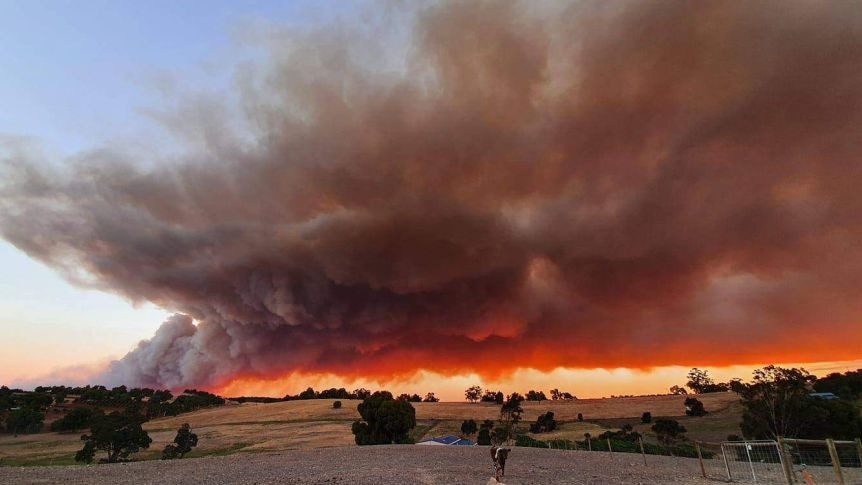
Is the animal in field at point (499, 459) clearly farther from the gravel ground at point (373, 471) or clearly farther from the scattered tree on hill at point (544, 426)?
the scattered tree on hill at point (544, 426)

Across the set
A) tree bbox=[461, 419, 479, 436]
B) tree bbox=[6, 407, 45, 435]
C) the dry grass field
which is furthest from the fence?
tree bbox=[6, 407, 45, 435]

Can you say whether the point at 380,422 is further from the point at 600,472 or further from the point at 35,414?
the point at 35,414

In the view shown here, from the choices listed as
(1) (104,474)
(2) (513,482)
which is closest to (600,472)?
(2) (513,482)

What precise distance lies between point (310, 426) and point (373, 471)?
77.7 m

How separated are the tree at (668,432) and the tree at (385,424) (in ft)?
163

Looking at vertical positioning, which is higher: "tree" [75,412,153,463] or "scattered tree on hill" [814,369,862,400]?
"scattered tree on hill" [814,369,862,400]

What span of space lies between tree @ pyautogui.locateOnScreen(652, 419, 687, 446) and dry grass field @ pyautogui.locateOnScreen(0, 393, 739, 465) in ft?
9.57

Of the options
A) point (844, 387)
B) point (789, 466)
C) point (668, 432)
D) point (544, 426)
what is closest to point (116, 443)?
point (789, 466)

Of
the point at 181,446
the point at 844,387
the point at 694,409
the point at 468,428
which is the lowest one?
the point at 181,446

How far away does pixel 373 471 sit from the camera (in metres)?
34.3

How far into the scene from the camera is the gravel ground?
3125 centimetres

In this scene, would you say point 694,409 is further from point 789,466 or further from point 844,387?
point 789,466

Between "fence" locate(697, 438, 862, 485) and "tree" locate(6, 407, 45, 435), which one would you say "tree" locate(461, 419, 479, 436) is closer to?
"fence" locate(697, 438, 862, 485)

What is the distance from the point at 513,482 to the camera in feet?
98.1
